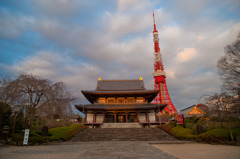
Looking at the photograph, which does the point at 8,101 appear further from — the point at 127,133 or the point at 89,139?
the point at 127,133

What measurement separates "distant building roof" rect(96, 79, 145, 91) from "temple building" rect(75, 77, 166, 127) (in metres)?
0.59

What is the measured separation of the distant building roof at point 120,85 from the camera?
129 feet

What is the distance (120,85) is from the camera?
41.3 m

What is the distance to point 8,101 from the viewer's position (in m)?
13.8

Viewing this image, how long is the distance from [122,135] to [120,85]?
2069 centimetres

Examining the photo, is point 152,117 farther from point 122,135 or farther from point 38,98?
point 38,98

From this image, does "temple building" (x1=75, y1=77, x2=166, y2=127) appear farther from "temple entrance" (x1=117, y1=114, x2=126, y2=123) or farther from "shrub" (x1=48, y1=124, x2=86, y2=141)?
"shrub" (x1=48, y1=124, x2=86, y2=141)

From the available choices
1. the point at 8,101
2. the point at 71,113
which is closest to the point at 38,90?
the point at 8,101

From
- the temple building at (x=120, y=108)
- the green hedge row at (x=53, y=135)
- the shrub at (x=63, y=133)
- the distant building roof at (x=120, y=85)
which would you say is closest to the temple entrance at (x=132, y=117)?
the temple building at (x=120, y=108)

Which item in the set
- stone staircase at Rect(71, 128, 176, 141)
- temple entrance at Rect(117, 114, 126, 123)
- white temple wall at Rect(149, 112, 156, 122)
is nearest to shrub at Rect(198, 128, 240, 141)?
stone staircase at Rect(71, 128, 176, 141)

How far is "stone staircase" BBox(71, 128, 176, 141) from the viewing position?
20.0 meters

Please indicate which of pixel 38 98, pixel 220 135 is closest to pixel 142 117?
pixel 220 135

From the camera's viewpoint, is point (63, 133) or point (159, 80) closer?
point (63, 133)

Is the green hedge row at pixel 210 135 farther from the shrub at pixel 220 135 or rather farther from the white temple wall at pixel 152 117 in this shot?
the white temple wall at pixel 152 117
